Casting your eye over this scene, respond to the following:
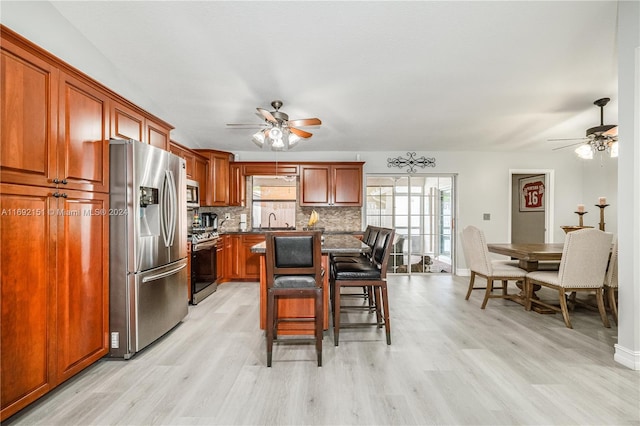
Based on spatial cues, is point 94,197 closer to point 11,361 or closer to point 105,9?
point 11,361

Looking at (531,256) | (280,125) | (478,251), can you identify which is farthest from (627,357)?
(280,125)

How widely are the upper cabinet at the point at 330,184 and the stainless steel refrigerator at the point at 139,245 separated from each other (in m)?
2.74

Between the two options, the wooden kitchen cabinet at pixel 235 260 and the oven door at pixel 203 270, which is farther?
the wooden kitchen cabinet at pixel 235 260

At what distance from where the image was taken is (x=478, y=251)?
3.53m

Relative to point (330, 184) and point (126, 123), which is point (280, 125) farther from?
point (330, 184)

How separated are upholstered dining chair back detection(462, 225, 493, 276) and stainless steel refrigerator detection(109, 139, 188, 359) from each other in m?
3.55

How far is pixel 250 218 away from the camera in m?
5.40

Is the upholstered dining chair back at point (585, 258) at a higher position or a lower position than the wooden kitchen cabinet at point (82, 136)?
lower

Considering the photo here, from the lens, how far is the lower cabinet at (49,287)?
1.47 meters

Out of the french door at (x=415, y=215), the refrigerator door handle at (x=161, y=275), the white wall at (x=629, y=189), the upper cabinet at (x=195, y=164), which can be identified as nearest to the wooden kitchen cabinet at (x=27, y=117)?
the refrigerator door handle at (x=161, y=275)

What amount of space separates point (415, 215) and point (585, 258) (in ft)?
8.93

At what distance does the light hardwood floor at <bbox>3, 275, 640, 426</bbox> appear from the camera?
1588 mm

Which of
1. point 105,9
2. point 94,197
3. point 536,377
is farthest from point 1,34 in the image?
point 536,377

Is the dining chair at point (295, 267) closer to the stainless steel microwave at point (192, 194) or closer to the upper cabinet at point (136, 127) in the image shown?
the upper cabinet at point (136, 127)
